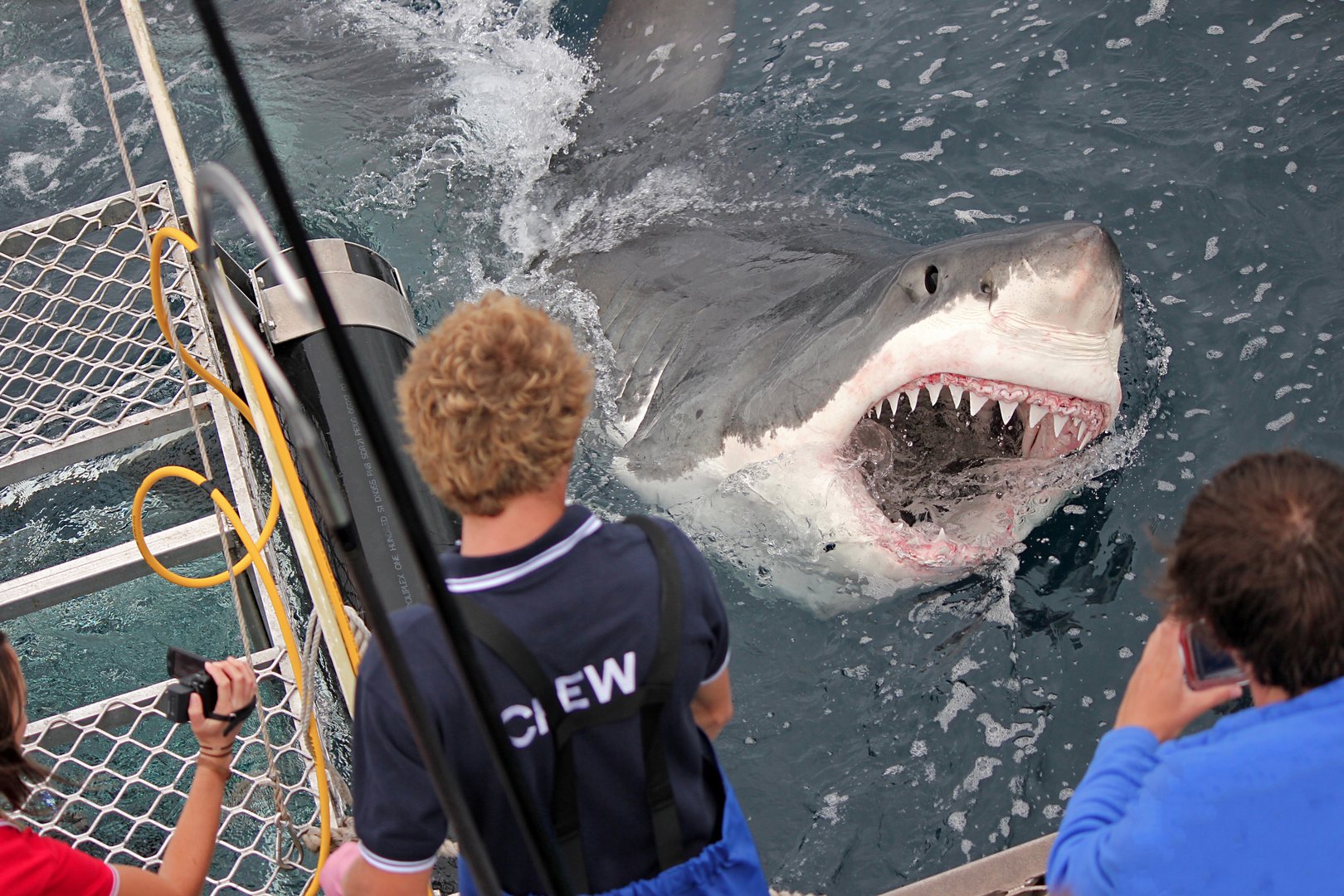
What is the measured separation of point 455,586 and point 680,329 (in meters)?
2.46

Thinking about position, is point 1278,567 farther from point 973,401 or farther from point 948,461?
point 948,461

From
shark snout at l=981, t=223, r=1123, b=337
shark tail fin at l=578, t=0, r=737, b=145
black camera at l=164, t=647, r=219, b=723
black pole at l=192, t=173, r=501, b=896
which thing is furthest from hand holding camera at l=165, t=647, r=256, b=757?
shark tail fin at l=578, t=0, r=737, b=145

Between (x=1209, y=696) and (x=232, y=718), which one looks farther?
(x=232, y=718)

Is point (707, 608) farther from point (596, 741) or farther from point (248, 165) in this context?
point (248, 165)

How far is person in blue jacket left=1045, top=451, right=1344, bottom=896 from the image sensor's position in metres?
0.98

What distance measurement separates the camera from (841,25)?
485cm

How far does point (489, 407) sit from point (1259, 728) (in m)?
0.77

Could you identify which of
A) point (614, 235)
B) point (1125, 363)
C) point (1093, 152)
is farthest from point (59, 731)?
point (1093, 152)

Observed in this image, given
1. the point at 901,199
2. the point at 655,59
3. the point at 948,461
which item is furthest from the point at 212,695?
the point at 655,59

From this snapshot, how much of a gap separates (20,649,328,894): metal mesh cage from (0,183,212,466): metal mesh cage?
2.83 feet

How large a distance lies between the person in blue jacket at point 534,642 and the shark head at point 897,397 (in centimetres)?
118

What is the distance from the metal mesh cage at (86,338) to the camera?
2961mm

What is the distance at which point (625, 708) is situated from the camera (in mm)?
1145

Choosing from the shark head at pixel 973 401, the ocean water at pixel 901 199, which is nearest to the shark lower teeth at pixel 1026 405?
the shark head at pixel 973 401
